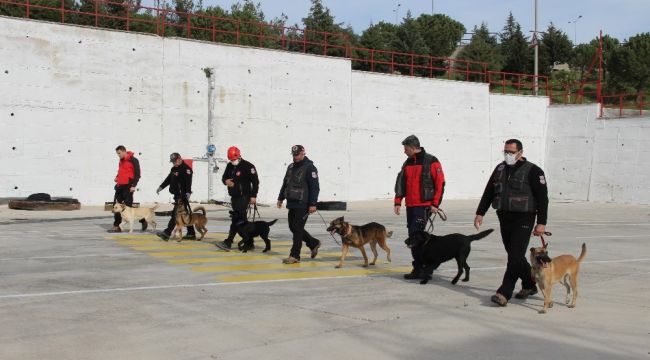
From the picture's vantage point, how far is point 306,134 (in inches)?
1363

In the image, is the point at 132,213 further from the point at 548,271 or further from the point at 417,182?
the point at 548,271

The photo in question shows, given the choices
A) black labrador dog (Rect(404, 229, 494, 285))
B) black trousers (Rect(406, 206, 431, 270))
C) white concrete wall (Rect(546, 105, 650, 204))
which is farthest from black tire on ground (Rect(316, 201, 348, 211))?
black labrador dog (Rect(404, 229, 494, 285))

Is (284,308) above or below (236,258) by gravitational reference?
above

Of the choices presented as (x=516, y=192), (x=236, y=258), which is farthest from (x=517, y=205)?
(x=236, y=258)

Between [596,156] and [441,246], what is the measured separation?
108 feet

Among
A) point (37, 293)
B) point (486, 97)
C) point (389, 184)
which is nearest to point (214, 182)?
point (389, 184)

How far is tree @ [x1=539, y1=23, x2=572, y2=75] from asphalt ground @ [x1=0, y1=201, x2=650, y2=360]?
245 ft

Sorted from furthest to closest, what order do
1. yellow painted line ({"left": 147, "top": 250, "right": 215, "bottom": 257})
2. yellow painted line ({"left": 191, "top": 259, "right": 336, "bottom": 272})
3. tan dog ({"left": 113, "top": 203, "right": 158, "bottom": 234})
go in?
1. tan dog ({"left": 113, "top": 203, "right": 158, "bottom": 234})
2. yellow painted line ({"left": 147, "top": 250, "right": 215, "bottom": 257})
3. yellow painted line ({"left": 191, "top": 259, "right": 336, "bottom": 272})

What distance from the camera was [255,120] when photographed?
108ft

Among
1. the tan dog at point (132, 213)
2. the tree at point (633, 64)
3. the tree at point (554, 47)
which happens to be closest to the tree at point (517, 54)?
the tree at point (554, 47)

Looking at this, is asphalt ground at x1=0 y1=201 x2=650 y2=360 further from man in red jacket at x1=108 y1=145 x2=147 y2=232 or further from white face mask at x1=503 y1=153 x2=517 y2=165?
man in red jacket at x1=108 y1=145 x2=147 y2=232

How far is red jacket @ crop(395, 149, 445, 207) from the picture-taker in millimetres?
10297

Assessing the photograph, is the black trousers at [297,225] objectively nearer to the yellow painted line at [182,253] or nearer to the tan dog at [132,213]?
the yellow painted line at [182,253]

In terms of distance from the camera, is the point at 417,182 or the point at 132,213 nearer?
the point at 417,182
